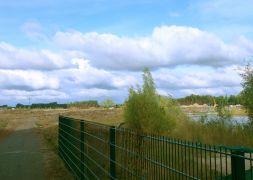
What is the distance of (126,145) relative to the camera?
6.72 meters

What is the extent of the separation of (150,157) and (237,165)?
2.05 meters

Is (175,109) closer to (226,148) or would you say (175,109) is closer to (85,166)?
(85,166)

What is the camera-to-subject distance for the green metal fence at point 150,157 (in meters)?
3.80

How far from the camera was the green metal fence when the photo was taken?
12.5 ft

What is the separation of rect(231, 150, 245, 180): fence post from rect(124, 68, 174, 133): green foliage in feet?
58.0

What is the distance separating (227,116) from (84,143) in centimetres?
1379

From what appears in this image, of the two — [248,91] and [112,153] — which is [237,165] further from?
[248,91]

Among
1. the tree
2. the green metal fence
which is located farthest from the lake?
the green metal fence

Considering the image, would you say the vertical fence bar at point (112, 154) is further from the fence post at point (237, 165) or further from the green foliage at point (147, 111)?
the green foliage at point (147, 111)

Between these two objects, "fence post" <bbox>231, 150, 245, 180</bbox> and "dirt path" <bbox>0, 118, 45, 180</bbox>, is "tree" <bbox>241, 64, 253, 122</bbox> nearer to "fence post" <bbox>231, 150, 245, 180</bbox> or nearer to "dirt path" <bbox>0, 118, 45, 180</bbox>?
"dirt path" <bbox>0, 118, 45, 180</bbox>

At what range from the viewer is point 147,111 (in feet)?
73.3

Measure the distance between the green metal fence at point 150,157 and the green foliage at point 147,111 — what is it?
10.1 meters

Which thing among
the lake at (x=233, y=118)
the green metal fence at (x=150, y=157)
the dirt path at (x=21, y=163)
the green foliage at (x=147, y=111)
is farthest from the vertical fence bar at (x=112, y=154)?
the lake at (x=233, y=118)

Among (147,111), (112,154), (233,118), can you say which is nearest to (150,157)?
(112,154)
